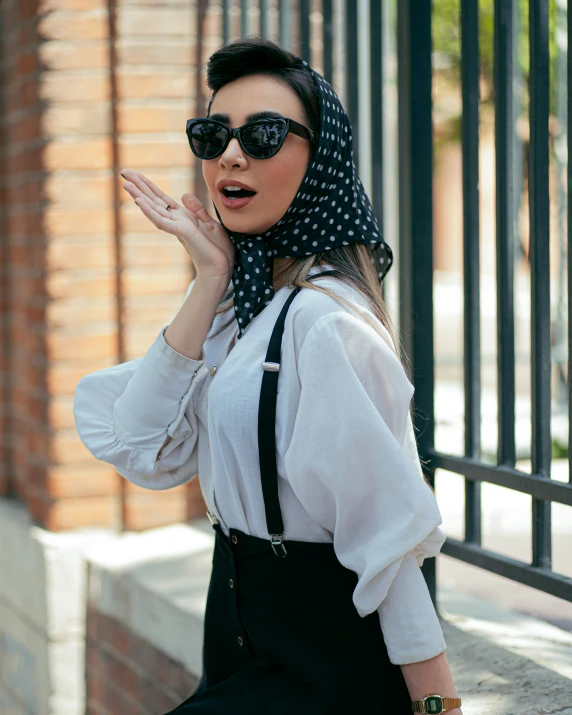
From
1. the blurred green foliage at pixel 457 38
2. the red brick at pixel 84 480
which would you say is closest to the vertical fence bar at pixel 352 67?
the red brick at pixel 84 480

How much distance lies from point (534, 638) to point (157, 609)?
4.16ft

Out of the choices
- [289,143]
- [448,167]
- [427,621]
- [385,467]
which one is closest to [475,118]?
[289,143]

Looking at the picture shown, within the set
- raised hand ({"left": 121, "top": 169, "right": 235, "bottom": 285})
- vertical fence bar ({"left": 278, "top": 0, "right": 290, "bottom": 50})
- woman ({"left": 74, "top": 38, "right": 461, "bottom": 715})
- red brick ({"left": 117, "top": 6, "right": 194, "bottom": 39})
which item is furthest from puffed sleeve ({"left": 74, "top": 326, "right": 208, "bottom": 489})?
red brick ({"left": 117, "top": 6, "right": 194, "bottom": 39})

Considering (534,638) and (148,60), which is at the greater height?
(148,60)

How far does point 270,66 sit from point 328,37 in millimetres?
1134

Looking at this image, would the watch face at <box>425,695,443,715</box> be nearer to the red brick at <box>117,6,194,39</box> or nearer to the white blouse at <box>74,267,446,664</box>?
the white blouse at <box>74,267,446,664</box>

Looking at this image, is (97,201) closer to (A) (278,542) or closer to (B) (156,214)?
(B) (156,214)

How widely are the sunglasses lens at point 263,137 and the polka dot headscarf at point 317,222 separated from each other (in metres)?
0.09

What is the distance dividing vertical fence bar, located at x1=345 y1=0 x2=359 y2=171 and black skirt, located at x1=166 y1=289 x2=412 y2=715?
1.28 meters

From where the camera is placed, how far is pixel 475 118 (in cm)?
247

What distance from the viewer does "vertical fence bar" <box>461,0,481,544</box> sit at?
2.47m

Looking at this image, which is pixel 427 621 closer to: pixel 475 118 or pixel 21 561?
pixel 475 118

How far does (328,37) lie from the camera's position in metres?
3.02

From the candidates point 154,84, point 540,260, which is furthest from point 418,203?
point 154,84
